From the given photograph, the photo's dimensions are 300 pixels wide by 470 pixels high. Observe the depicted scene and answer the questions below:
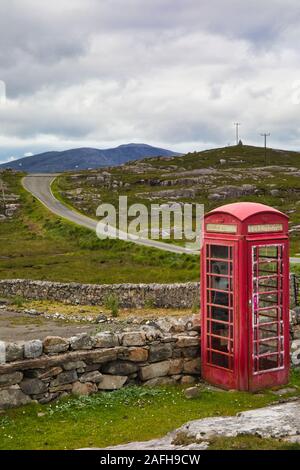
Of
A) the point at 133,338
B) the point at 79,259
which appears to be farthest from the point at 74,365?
the point at 79,259

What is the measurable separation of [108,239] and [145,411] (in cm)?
3928

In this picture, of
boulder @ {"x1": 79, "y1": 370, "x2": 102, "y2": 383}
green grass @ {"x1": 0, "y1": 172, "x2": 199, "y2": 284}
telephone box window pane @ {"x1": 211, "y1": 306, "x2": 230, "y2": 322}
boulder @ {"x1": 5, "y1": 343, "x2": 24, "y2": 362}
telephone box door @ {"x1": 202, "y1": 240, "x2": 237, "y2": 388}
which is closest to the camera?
boulder @ {"x1": 5, "y1": 343, "x2": 24, "y2": 362}

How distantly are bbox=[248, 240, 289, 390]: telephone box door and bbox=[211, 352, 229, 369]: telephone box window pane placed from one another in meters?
0.59

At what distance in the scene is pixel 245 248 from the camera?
1103cm

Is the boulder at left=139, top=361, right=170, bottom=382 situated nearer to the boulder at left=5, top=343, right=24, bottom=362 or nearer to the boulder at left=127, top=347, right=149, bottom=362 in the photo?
the boulder at left=127, top=347, right=149, bottom=362

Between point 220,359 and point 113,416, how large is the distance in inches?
112

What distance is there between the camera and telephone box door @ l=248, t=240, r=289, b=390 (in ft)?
37.1

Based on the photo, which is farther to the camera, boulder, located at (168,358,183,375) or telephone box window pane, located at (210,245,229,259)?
boulder, located at (168,358,183,375)

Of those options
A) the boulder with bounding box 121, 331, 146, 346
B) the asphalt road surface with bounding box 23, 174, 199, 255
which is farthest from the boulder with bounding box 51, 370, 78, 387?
the asphalt road surface with bounding box 23, 174, 199, 255

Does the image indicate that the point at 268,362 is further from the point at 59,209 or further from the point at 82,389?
the point at 59,209

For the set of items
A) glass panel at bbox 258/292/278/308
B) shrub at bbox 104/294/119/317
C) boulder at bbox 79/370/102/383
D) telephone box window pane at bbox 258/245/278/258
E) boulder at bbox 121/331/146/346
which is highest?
telephone box window pane at bbox 258/245/278/258

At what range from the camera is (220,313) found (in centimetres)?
1172

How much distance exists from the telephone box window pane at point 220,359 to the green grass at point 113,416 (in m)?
0.70
